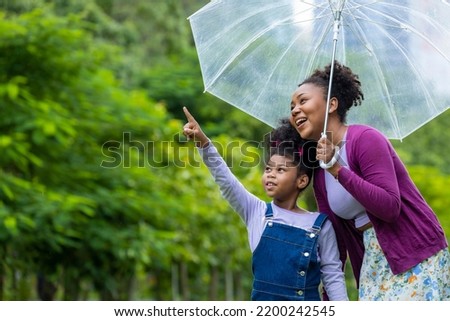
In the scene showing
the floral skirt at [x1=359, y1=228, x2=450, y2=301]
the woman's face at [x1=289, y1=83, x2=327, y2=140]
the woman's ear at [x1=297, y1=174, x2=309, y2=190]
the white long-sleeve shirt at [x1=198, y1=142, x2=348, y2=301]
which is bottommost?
the floral skirt at [x1=359, y1=228, x2=450, y2=301]

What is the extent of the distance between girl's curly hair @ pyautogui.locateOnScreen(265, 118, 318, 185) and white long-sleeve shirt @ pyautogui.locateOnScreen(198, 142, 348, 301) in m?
0.21

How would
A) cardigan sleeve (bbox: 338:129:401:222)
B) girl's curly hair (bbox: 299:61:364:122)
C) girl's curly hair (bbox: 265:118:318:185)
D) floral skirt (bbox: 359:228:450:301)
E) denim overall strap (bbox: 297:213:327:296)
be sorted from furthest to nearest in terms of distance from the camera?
girl's curly hair (bbox: 265:118:318:185), girl's curly hair (bbox: 299:61:364:122), denim overall strap (bbox: 297:213:327:296), floral skirt (bbox: 359:228:450:301), cardigan sleeve (bbox: 338:129:401:222)

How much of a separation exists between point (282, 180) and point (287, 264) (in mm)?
392

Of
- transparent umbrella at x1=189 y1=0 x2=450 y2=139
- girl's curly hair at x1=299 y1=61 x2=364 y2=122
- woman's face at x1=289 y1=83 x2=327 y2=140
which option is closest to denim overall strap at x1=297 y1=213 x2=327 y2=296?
woman's face at x1=289 y1=83 x2=327 y2=140

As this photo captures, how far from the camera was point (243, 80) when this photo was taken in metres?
4.39

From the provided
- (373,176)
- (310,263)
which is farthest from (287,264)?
(373,176)

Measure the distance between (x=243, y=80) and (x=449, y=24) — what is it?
1.01m

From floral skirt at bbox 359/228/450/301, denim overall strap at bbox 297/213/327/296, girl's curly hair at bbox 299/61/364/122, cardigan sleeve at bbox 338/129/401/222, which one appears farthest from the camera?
girl's curly hair at bbox 299/61/364/122

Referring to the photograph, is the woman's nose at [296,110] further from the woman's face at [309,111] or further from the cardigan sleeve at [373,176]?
the cardigan sleeve at [373,176]

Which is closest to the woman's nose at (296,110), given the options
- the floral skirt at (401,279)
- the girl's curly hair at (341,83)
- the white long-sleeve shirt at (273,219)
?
the girl's curly hair at (341,83)

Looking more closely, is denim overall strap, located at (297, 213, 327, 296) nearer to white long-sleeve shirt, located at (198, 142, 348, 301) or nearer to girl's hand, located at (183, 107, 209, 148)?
white long-sleeve shirt, located at (198, 142, 348, 301)

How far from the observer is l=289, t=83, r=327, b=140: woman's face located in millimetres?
3787

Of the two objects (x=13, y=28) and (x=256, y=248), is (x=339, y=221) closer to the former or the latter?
(x=256, y=248)

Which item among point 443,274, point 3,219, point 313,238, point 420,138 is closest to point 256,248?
point 313,238
